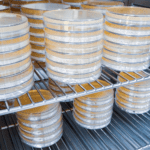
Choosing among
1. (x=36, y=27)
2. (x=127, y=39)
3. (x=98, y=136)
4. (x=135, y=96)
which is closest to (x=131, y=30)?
(x=127, y=39)

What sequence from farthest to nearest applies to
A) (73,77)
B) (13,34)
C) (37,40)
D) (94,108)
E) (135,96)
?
(135,96) < (94,108) < (37,40) < (73,77) < (13,34)

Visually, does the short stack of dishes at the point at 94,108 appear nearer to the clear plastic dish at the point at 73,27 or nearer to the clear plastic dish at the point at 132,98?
the clear plastic dish at the point at 132,98

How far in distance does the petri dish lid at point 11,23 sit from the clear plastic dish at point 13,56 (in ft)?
0.22

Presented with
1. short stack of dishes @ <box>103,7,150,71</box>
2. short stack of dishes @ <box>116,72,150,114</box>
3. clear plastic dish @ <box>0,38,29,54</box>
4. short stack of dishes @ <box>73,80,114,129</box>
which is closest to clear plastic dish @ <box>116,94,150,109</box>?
short stack of dishes @ <box>116,72,150,114</box>

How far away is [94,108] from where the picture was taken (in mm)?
894

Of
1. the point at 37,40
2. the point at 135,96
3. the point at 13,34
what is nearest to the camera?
the point at 13,34

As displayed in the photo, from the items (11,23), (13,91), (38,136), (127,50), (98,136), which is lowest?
(98,136)

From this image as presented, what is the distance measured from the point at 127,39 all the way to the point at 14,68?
15.9 inches

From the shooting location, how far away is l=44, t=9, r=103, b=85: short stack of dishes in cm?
57

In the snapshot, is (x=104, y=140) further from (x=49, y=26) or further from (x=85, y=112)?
(x=49, y=26)

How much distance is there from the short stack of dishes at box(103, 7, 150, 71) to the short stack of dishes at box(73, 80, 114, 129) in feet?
0.71

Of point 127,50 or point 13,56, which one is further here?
point 127,50

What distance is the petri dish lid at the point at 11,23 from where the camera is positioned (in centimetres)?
50

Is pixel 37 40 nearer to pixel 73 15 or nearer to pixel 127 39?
pixel 73 15
